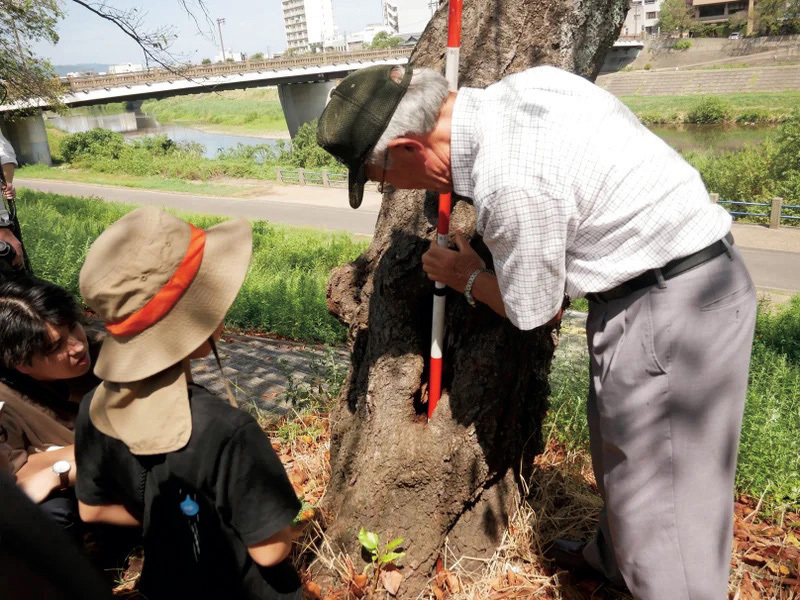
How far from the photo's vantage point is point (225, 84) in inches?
1510

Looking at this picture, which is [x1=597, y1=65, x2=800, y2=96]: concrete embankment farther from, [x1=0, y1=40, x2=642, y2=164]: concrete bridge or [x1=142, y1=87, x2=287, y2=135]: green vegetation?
[x1=142, y1=87, x2=287, y2=135]: green vegetation

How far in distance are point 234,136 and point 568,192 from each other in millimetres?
56963

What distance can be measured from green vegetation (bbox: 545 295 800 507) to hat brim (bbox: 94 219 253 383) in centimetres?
256

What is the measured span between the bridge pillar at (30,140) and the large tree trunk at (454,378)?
41513 millimetres

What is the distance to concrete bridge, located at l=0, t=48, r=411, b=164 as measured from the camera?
A: 3606cm

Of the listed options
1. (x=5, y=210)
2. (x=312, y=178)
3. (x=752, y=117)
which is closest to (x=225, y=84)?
(x=312, y=178)

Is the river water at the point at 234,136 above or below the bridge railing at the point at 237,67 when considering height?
below

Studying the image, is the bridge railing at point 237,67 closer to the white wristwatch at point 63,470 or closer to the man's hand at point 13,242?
the man's hand at point 13,242

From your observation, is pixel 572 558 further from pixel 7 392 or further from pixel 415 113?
pixel 7 392

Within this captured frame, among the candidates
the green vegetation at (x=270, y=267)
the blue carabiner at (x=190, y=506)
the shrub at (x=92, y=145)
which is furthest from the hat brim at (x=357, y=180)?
the shrub at (x=92, y=145)

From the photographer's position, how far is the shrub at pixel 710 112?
37969 mm

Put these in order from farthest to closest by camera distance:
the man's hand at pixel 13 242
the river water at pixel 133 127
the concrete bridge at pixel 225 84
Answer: the river water at pixel 133 127 < the concrete bridge at pixel 225 84 < the man's hand at pixel 13 242

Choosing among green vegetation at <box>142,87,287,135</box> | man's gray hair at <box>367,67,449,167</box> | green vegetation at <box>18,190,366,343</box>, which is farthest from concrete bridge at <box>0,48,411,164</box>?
man's gray hair at <box>367,67,449,167</box>

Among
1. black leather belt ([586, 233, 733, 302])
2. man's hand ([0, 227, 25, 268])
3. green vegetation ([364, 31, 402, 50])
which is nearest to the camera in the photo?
black leather belt ([586, 233, 733, 302])
